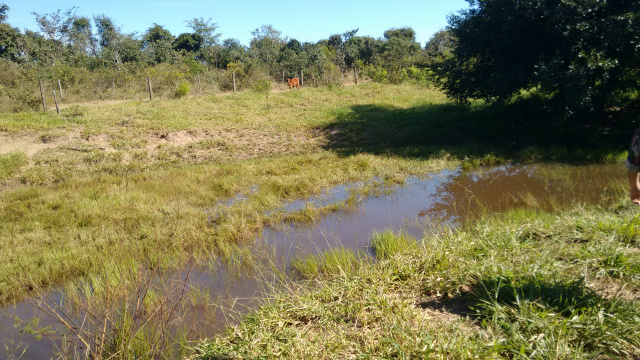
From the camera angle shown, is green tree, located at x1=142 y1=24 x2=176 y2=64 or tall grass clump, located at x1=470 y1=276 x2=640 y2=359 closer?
tall grass clump, located at x1=470 y1=276 x2=640 y2=359

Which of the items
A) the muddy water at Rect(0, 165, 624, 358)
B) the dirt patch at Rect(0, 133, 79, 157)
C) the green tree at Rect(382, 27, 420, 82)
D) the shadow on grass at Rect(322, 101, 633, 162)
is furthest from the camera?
the green tree at Rect(382, 27, 420, 82)

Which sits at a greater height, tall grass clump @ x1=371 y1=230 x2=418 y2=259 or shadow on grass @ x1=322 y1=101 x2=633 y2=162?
shadow on grass @ x1=322 y1=101 x2=633 y2=162

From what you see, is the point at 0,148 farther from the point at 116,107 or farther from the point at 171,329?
the point at 171,329

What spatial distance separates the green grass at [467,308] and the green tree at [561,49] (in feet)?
18.1

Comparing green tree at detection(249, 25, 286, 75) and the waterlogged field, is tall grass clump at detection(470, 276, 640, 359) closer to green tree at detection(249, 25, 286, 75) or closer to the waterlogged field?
the waterlogged field

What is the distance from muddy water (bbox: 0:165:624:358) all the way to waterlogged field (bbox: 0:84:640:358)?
0.07m

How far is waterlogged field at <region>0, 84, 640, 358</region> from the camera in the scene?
9.60 ft

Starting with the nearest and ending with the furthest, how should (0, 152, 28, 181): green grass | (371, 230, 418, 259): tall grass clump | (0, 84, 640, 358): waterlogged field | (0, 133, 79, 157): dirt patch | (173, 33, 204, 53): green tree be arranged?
(0, 84, 640, 358): waterlogged field → (371, 230, 418, 259): tall grass clump → (0, 152, 28, 181): green grass → (0, 133, 79, 157): dirt patch → (173, 33, 204, 53): green tree

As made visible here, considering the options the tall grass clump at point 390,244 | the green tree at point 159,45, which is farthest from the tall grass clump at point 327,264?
the green tree at point 159,45

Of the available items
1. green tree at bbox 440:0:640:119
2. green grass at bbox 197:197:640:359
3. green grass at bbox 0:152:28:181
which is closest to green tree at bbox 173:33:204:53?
green grass at bbox 0:152:28:181

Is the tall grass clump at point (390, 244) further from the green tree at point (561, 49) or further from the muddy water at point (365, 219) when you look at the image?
the green tree at point (561, 49)

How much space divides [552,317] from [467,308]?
615 millimetres

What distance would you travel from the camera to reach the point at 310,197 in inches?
299

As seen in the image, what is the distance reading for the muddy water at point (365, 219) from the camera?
12.7 ft
